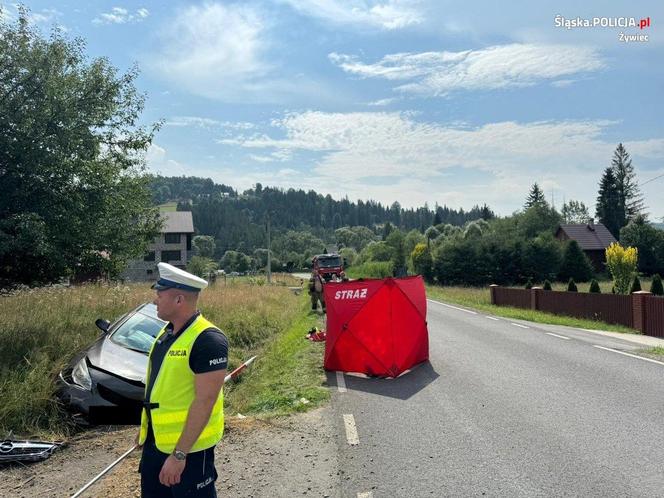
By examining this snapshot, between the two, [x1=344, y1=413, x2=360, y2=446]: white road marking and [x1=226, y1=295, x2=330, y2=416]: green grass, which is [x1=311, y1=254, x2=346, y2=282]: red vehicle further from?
[x1=344, y1=413, x2=360, y2=446]: white road marking

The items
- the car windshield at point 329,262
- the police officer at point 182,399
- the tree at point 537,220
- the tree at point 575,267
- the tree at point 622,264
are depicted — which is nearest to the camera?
the police officer at point 182,399

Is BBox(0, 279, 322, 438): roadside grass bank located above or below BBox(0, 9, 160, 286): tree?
below

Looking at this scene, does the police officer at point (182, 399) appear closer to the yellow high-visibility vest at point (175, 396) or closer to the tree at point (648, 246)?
the yellow high-visibility vest at point (175, 396)

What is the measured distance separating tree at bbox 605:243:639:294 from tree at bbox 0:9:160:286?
23894 mm

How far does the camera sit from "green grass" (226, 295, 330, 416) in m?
7.03

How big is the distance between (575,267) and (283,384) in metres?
59.7

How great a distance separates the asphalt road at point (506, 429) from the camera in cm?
445

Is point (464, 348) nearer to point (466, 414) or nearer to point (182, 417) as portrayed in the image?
point (466, 414)

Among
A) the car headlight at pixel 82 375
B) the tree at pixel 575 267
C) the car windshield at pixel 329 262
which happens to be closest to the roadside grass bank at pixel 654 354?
the car headlight at pixel 82 375

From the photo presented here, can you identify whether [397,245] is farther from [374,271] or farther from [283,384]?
[283,384]

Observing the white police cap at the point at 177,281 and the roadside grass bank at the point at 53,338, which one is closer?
the white police cap at the point at 177,281

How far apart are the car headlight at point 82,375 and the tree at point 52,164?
12.0 ft

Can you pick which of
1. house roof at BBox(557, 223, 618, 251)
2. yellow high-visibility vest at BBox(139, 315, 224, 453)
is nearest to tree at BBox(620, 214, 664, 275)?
house roof at BBox(557, 223, 618, 251)

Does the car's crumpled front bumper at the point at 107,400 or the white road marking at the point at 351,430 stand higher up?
the car's crumpled front bumper at the point at 107,400
